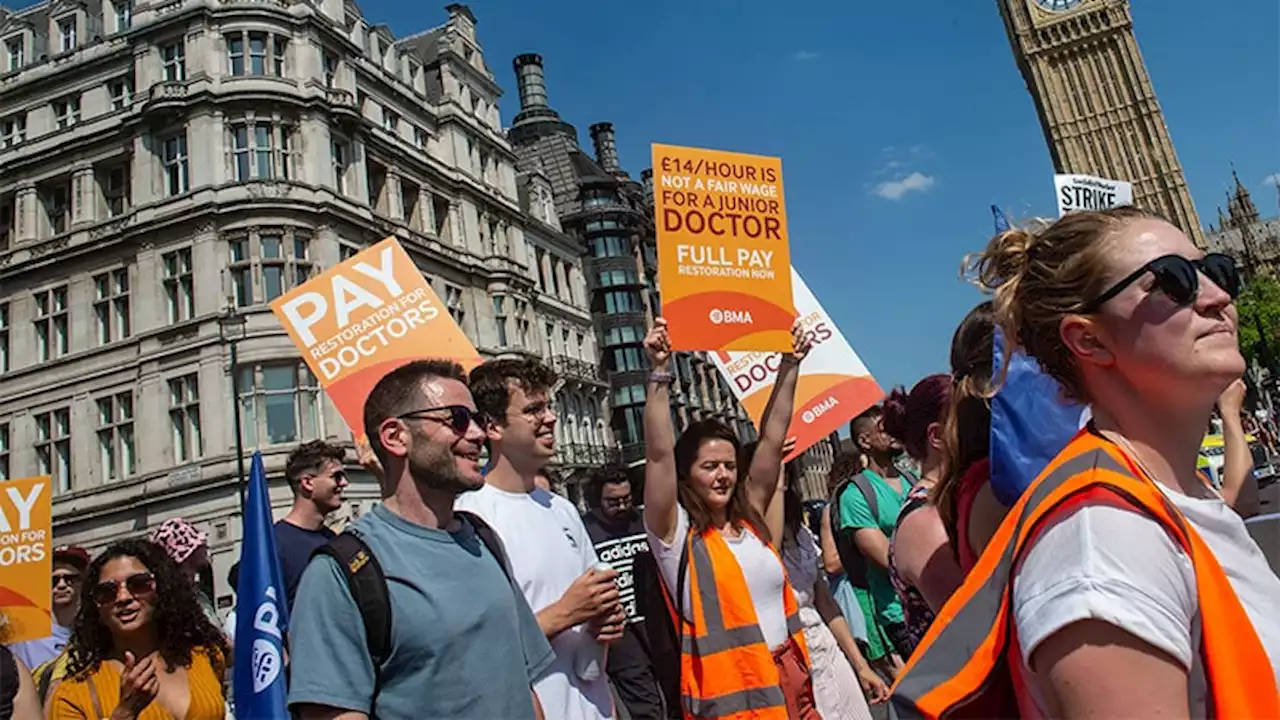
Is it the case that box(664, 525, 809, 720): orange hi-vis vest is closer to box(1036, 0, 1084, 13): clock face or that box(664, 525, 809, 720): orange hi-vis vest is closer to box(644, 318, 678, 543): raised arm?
box(644, 318, 678, 543): raised arm

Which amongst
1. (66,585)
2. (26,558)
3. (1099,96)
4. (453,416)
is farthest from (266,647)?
(1099,96)

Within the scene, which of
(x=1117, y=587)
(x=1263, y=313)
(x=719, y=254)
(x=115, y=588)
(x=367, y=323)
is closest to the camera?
(x=1117, y=587)

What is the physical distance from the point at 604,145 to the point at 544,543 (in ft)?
168

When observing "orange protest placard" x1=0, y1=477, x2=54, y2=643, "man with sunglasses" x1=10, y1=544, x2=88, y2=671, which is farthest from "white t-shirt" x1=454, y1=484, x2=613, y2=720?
"man with sunglasses" x1=10, y1=544, x2=88, y2=671

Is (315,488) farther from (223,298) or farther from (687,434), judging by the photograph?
(223,298)

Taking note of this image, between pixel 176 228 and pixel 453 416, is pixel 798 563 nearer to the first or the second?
pixel 453 416

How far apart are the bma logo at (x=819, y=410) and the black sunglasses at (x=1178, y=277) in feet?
15.6

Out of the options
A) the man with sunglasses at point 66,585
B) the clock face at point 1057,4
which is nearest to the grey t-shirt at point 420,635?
the man with sunglasses at point 66,585

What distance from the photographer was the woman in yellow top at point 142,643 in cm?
362

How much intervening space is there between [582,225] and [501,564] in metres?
40.5

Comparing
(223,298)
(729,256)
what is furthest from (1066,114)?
(729,256)

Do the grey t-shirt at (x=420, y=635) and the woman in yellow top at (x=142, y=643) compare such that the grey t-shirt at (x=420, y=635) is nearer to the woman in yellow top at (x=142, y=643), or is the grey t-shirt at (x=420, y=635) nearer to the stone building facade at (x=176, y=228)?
the woman in yellow top at (x=142, y=643)

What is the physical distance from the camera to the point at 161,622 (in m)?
3.89

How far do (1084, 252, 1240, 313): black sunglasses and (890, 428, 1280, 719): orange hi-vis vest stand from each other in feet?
0.84
